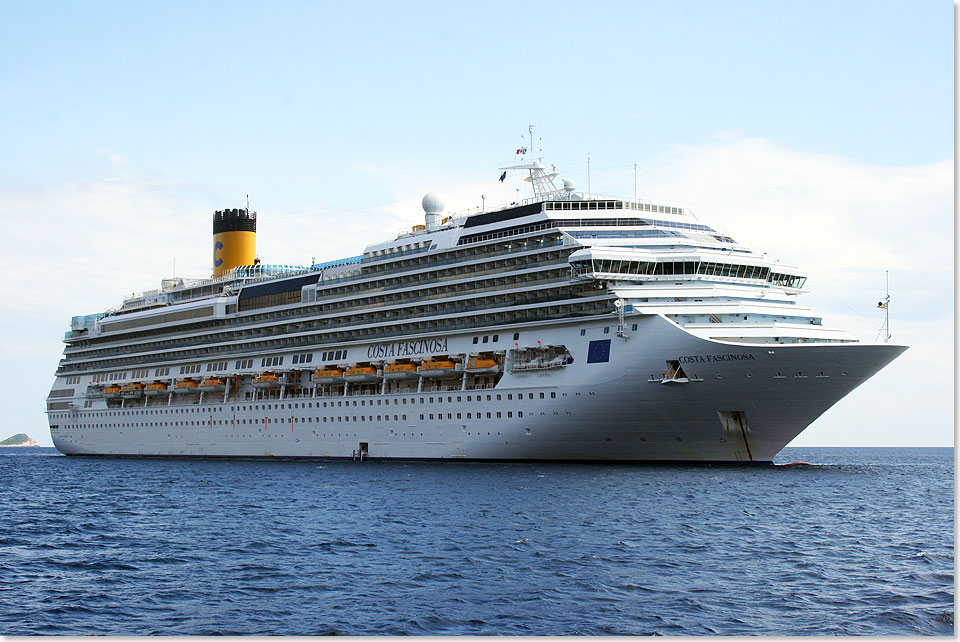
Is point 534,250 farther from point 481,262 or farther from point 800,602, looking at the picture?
point 800,602

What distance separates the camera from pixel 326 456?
59219 mm

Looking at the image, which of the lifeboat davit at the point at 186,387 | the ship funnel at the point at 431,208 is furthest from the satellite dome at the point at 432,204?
the lifeboat davit at the point at 186,387

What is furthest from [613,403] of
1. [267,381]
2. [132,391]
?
[132,391]

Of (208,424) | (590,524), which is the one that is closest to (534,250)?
(590,524)

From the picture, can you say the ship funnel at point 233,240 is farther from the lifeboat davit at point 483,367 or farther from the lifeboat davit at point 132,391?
the lifeboat davit at point 483,367

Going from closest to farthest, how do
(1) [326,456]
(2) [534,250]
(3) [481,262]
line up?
(2) [534,250] < (3) [481,262] < (1) [326,456]

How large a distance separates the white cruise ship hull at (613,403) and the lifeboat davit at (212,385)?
466 inches

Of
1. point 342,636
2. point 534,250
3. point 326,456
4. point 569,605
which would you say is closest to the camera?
point 342,636

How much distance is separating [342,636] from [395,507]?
16829 mm

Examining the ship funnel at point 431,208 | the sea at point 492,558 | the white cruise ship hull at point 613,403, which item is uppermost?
the ship funnel at point 431,208

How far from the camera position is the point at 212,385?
69.7 meters

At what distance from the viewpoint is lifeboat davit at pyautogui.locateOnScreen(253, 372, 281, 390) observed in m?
64.2

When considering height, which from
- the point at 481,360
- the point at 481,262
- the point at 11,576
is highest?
the point at 481,262

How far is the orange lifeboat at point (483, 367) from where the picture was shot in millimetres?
49812
